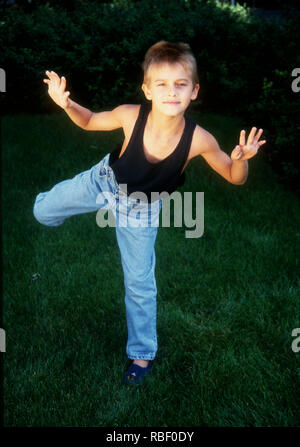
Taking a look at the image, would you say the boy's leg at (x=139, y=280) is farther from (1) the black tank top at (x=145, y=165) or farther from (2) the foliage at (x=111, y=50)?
(2) the foliage at (x=111, y=50)


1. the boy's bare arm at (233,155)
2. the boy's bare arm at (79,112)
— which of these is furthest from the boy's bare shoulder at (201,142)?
the boy's bare arm at (79,112)

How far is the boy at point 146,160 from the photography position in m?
2.53

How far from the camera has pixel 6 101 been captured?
25.7 feet

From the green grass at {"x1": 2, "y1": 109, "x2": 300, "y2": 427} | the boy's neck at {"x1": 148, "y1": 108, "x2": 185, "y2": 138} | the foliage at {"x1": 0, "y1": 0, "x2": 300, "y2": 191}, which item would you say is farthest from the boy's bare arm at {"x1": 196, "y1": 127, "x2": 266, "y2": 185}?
the foliage at {"x1": 0, "y1": 0, "x2": 300, "y2": 191}

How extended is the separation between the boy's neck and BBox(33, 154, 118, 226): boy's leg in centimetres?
36

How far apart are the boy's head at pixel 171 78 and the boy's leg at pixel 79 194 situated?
1.74 feet

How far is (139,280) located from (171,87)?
1063 millimetres

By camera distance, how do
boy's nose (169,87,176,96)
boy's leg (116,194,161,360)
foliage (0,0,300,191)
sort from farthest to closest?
foliage (0,0,300,191) < boy's leg (116,194,161,360) < boy's nose (169,87,176,96)

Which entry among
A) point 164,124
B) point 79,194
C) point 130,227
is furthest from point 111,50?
point 130,227

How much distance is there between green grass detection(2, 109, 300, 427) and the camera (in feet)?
8.69

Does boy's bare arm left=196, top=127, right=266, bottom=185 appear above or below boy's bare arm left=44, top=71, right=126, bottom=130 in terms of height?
below

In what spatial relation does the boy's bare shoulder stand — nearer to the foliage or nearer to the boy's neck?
the boy's neck
